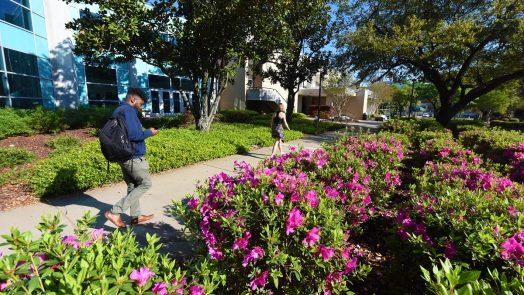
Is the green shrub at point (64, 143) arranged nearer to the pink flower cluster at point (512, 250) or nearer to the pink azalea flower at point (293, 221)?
the pink azalea flower at point (293, 221)

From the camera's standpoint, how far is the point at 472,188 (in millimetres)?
3109

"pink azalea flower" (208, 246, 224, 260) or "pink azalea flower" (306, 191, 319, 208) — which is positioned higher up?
"pink azalea flower" (306, 191, 319, 208)

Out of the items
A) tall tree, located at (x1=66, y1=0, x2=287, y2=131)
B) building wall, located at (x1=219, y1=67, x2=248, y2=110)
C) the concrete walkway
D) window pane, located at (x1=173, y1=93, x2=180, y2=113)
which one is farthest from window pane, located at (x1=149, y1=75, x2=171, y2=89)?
the concrete walkway

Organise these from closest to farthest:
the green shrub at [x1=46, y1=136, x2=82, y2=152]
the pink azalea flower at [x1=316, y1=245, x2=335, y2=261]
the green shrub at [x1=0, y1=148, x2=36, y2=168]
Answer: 1. the pink azalea flower at [x1=316, y1=245, x2=335, y2=261]
2. the green shrub at [x1=0, y1=148, x2=36, y2=168]
3. the green shrub at [x1=46, y1=136, x2=82, y2=152]

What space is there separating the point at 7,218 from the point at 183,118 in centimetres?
1205

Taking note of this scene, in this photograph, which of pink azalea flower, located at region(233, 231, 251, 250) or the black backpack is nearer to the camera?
pink azalea flower, located at region(233, 231, 251, 250)

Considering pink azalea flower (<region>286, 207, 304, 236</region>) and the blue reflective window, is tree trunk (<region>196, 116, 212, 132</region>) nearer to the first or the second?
pink azalea flower (<region>286, 207, 304, 236</region>)

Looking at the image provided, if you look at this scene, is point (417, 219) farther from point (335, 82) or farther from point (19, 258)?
point (335, 82)

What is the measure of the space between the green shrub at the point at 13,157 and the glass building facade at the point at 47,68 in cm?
561

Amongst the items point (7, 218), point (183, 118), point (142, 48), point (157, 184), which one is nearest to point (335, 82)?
point (183, 118)

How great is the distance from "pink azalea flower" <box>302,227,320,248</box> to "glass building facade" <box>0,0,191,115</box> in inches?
415

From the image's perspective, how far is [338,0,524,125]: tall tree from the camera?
484 inches

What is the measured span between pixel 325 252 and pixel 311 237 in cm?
14

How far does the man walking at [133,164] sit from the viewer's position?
3.43 m
